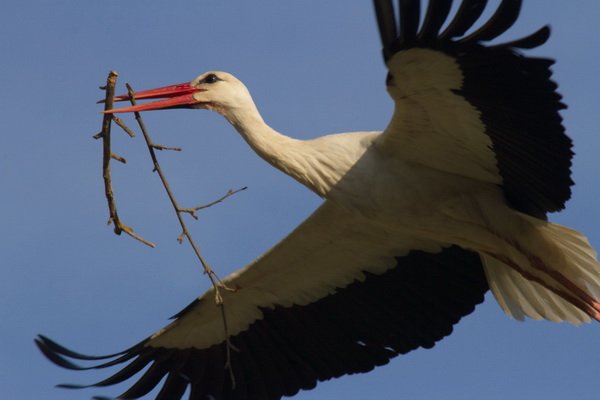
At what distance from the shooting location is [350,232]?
8.67 m

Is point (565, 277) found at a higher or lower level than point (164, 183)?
lower

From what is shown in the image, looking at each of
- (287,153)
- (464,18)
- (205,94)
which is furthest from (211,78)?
(464,18)

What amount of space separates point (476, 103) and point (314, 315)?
7.57 ft

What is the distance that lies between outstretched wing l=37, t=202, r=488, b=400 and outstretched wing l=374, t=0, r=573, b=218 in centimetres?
93

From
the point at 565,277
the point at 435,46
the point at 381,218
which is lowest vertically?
the point at 565,277

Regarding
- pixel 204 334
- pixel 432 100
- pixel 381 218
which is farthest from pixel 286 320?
pixel 432 100

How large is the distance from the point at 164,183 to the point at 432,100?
1.56 m

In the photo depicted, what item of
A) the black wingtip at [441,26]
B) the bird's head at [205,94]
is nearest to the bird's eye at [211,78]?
the bird's head at [205,94]

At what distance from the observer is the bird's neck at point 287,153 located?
786 centimetres

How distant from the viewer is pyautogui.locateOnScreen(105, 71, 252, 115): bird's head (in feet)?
27.0

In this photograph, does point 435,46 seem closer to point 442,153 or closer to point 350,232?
point 442,153

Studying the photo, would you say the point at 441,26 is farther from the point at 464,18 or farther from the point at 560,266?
the point at 560,266

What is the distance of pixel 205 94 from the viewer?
8312 millimetres

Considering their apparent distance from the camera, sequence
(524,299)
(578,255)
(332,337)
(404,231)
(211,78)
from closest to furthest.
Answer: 1. (404,231)
2. (578,255)
3. (211,78)
4. (524,299)
5. (332,337)
